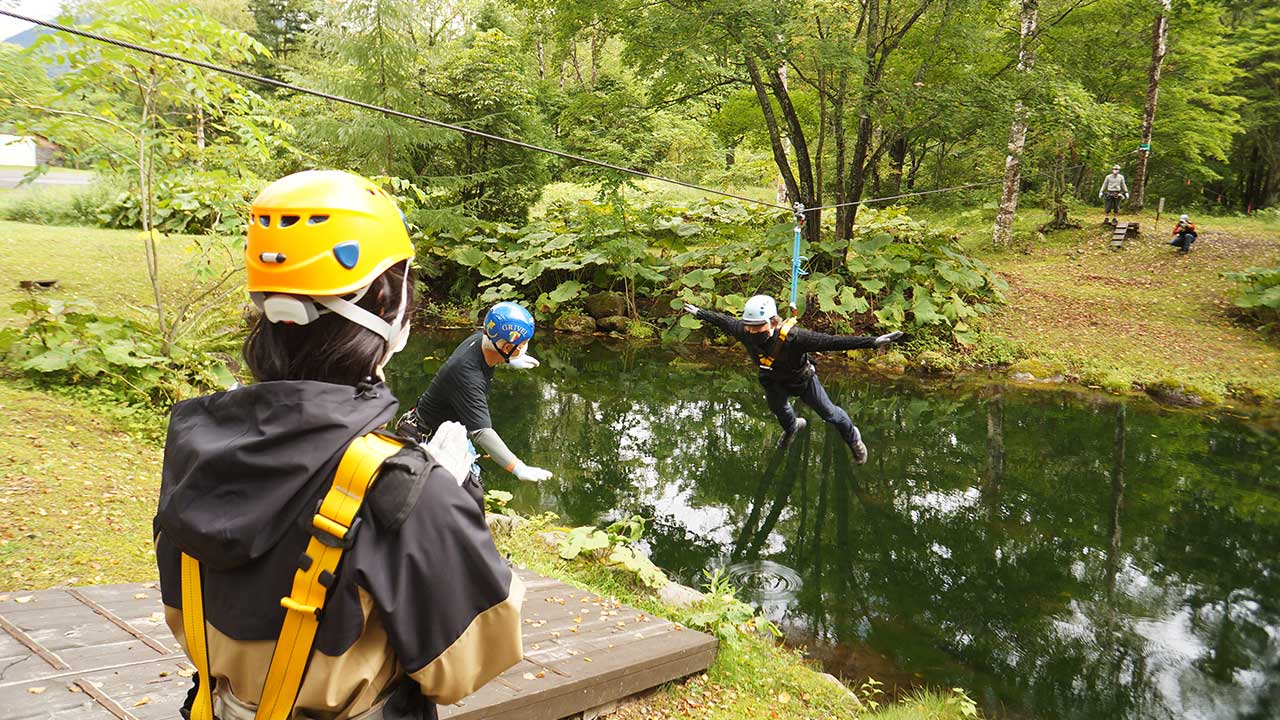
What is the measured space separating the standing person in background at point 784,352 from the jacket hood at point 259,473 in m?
6.11

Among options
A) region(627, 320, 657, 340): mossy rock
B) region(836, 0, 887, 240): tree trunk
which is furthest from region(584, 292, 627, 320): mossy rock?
region(836, 0, 887, 240): tree trunk

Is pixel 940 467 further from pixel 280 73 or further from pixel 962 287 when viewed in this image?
pixel 280 73

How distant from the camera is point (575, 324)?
1550cm

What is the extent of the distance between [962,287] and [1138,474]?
22.2ft

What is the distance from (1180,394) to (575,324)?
398 inches

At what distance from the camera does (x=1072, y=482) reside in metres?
7.79

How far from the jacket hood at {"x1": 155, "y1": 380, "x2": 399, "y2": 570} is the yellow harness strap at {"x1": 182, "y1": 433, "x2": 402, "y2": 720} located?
0.02 meters

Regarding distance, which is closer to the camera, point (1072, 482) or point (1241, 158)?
point (1072, 482)

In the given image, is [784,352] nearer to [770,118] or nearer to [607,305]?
[770,118]

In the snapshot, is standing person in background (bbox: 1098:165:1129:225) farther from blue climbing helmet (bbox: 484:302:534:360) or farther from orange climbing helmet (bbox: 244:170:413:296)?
orange climbing helmet (bbox: 244:170:413:296)

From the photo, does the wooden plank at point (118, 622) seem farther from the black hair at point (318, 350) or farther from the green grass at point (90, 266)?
the green grass at point (90, 266)

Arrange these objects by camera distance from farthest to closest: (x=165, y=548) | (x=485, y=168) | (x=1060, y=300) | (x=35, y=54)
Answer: (x=485, y=168)
(x=1060, y=300)
(x=35, y=54)
(x=165, y=548)

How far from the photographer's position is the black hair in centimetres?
125

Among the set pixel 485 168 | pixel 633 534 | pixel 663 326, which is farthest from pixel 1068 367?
pixel 485 168
